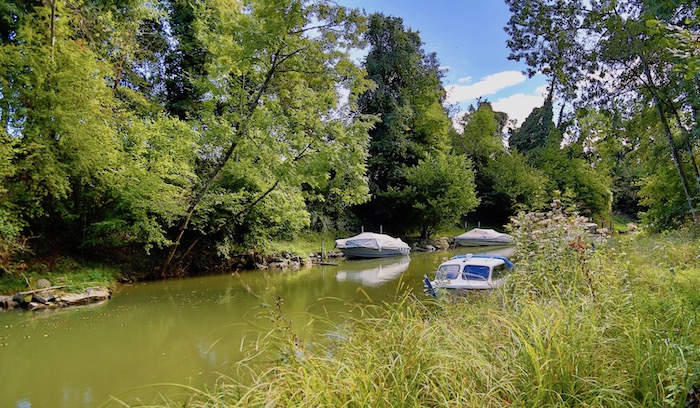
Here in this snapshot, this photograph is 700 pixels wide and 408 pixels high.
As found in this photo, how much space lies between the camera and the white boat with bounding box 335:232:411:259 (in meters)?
20.5

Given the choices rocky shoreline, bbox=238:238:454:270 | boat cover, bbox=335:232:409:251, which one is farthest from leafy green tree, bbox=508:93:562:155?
rocky shoreline, bbox=238:238:454:270

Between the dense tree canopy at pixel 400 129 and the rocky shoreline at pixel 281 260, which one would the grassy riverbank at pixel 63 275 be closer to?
the rocky shoreline at pixel 281 260

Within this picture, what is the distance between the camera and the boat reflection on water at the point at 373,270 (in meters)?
14.2

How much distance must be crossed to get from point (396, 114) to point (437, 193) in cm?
630

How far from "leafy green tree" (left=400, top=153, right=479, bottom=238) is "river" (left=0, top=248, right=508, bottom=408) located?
1381 centimetres

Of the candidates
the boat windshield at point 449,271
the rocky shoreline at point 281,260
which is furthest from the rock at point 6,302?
the boat windshield at point 449,271

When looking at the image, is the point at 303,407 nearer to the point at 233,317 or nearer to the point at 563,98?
the point at 233,317

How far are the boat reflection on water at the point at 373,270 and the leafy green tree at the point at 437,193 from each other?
5581 mm

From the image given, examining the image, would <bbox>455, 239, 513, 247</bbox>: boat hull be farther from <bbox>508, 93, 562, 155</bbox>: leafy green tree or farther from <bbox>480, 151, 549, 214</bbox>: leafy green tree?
<bbox>508, 93, 562, 155</bbox>: leafy green tree

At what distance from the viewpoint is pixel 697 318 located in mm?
2795

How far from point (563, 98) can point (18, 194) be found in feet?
49.1

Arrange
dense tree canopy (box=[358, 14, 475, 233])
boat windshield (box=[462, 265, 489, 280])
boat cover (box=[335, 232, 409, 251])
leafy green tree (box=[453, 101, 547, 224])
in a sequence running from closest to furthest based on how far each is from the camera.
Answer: boat windshield (box=[462, 265, 489, 280])
boat cover (box=[335, 232, 409, 251])
dense tree canopy (box=[358, 14, 475, 233])
leafy green tree (box=[453, 101, 547, 224])

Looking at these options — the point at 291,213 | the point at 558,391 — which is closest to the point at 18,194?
the point at 291,213

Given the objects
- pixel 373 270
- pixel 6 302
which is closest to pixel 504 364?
pixel 6 302
